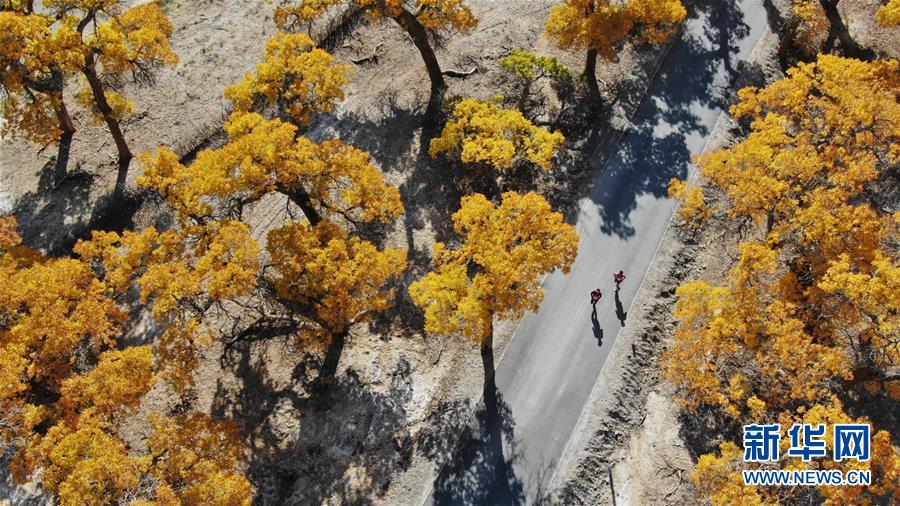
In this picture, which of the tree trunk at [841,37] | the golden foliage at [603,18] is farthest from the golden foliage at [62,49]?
the tree trunk at [841,37]

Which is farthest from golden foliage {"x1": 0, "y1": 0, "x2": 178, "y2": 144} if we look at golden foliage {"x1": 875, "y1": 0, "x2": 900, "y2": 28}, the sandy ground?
golden foliage {"x1": 875, "y1": 0, "x2": 900, "y2": 28}

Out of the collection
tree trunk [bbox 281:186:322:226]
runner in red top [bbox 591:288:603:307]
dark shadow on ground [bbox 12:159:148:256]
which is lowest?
runner in red top [bbox 591:288:603:307]

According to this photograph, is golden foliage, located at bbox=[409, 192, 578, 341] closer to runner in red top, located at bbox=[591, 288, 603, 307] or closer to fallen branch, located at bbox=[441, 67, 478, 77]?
runner in red top, located at bbox=[591, 288, 603, 307]

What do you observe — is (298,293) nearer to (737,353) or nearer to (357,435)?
(357,435)

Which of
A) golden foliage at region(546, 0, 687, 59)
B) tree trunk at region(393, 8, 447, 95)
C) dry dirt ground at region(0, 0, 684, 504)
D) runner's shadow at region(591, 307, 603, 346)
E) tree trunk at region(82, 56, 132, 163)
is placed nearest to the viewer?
dry dirt ground at region(0, 0, 684, 504)

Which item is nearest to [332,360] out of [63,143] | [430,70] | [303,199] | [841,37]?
[303,199]

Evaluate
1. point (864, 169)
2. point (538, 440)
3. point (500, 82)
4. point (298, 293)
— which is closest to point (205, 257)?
point (298, 293)

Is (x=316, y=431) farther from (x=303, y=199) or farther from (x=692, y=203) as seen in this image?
(x=692, y=203)
